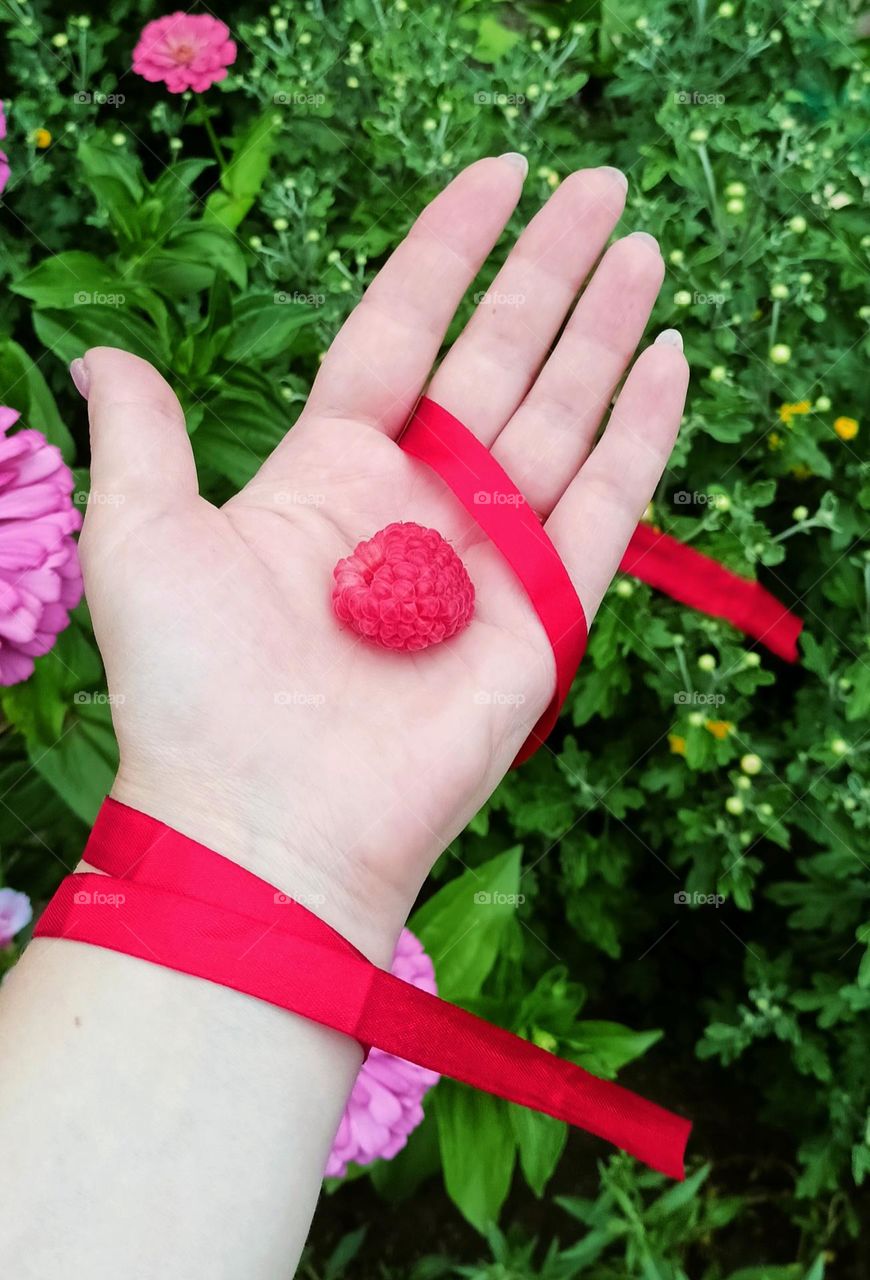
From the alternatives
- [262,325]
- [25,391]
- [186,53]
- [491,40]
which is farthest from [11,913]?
[491,40]

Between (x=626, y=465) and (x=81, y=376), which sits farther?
(x=626, y=465)

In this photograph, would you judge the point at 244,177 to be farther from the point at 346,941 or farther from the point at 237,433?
the point at 346,941

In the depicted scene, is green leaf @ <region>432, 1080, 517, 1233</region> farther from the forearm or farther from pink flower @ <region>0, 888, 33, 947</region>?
pink flower @ <region>0, 888, 33, 947</region>

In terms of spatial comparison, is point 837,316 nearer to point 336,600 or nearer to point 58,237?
point 336,600

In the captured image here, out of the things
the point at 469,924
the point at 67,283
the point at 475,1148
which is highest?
the point at 67,283

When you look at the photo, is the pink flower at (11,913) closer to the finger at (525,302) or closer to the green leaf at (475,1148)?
the green leaf at (475,1148)

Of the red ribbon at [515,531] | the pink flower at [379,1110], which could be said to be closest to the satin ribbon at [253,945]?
the pink flower at [379,1110]
